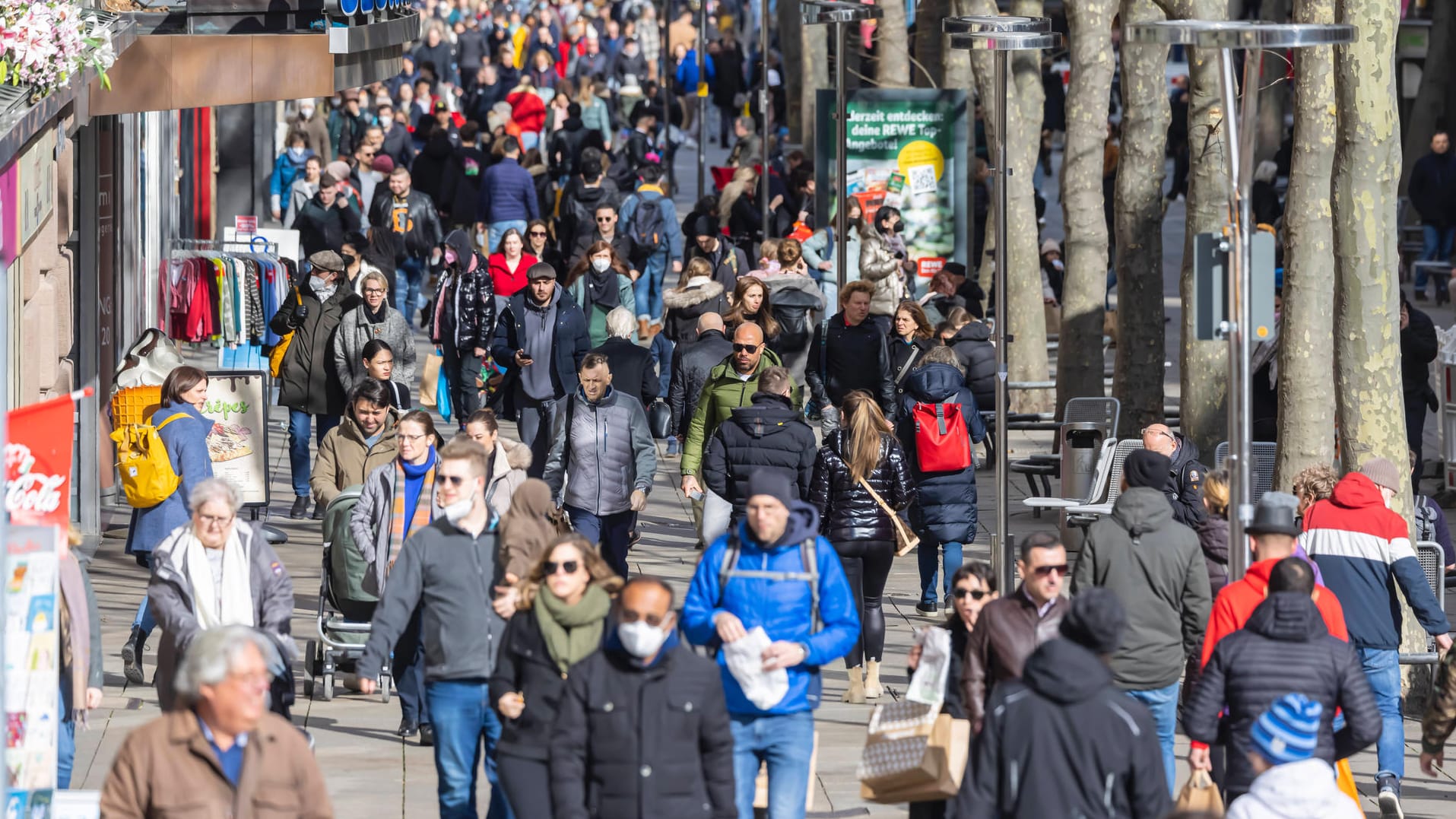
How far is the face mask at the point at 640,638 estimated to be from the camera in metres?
7.19

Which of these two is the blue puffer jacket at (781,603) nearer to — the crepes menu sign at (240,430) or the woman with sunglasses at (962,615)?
the woman with sunglasses at (962,615)

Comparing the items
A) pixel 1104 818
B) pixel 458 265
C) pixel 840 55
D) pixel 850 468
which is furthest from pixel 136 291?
pixel 1104 818

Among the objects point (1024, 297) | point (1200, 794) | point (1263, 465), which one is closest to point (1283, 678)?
point (1200, 794)

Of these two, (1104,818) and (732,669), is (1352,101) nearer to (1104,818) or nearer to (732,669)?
(732,669)

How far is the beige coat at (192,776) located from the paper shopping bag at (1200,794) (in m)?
2.85

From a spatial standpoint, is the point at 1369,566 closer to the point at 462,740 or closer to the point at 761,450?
the point at 761,450

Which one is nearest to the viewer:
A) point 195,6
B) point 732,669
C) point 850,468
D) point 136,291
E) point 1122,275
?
point 732,669

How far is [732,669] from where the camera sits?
8.30 metres

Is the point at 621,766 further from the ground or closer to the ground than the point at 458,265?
closer to the ground

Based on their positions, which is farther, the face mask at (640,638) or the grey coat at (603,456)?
the grey coat at (603,456)

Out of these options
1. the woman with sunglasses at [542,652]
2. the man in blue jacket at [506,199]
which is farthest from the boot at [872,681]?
the man in blue jacket at [506,199]

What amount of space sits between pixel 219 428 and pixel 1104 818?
32.4ft

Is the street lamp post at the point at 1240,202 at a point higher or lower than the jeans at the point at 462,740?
higher

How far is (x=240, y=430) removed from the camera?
1586 cm
